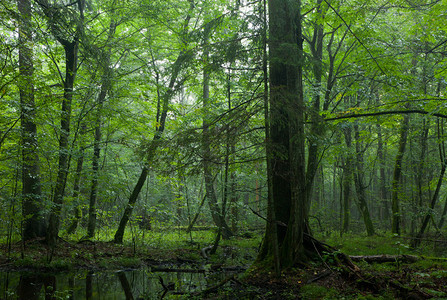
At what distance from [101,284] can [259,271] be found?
3.40 meters

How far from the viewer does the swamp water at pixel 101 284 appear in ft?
18.3

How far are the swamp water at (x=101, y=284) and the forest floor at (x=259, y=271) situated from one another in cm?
54

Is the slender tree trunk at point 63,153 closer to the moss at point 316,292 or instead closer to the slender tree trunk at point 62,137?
the slender tree trunk at point 62,137

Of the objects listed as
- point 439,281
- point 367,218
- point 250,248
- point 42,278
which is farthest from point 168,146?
point 367,218

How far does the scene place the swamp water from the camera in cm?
558

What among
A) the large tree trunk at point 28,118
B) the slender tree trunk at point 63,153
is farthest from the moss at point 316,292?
the large tree trunk at point 28,118

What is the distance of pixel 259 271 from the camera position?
6.07 metres

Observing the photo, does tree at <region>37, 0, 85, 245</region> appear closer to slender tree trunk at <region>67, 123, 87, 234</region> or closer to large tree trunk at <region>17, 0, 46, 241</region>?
large tree trunk at <region>17, 0, 46, 241</region>

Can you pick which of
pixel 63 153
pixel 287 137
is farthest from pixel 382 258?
pixel 63 153

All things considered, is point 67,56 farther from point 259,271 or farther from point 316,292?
point 316,292

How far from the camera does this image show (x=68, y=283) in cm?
646

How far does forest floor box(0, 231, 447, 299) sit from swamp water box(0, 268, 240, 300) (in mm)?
543

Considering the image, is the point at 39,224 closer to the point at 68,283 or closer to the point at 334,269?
the point at 68,283

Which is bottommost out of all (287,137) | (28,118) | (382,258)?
(382,258)
